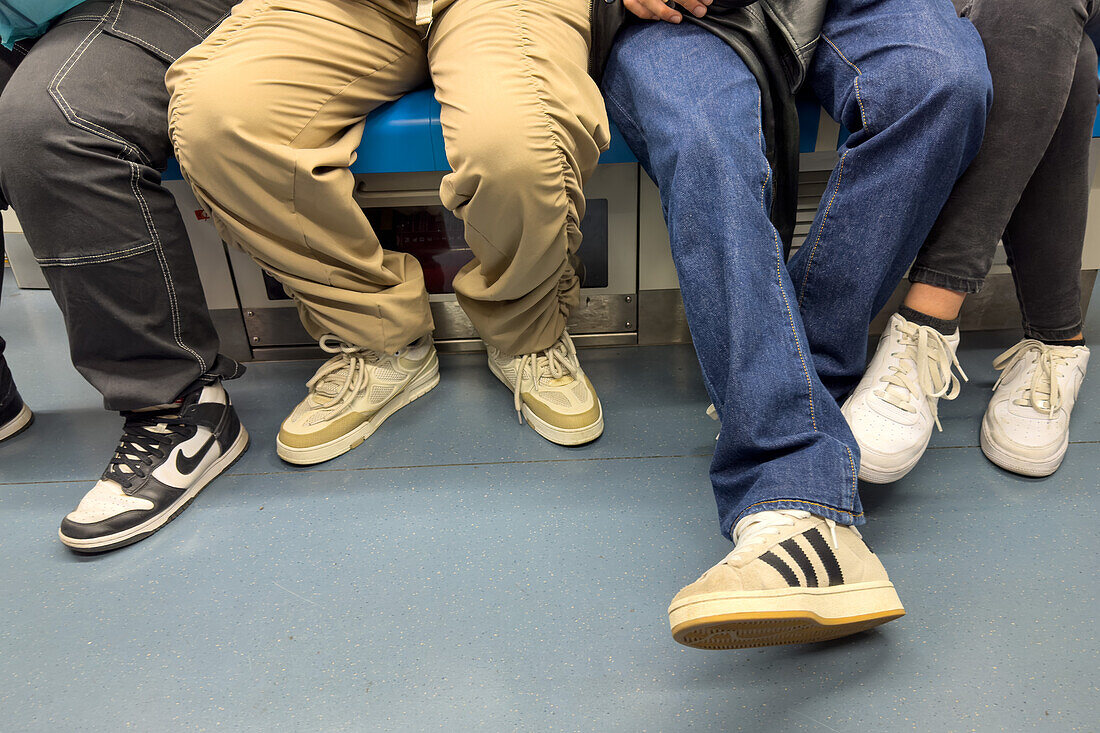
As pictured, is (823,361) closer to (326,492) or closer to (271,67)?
(326,492)

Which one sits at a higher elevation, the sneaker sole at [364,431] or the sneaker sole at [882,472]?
the sneaker sole at [882,472]

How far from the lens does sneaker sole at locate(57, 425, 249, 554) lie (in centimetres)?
99

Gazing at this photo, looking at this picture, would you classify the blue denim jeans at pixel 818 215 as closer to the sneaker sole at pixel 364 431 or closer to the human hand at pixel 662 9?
the human hand at pixel 662 9

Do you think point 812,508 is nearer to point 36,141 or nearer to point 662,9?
point 662,9

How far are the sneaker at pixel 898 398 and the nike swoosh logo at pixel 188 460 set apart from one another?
98 centimetres

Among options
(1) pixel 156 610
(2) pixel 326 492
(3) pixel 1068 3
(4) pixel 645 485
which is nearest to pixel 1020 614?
(4) pixel 645 485

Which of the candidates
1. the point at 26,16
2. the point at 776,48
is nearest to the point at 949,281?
the point at 776,48

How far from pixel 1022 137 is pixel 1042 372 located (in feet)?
1.29

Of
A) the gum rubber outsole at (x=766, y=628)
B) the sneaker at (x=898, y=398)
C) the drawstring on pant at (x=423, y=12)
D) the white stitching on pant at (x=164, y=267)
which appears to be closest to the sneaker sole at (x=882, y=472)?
the sneaker at (x=898, y=398)

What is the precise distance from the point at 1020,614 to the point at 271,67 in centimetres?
121

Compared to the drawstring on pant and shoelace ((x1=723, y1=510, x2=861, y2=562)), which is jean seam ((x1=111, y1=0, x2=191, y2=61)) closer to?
the drawstring on pant

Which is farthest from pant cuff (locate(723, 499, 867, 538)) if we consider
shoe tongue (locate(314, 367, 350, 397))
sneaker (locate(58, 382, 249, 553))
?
sneaker (locate(58, 382, 249, 553))

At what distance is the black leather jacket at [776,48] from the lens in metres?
0.94

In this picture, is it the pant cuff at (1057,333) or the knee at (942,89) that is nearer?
the knee at (942,89)
